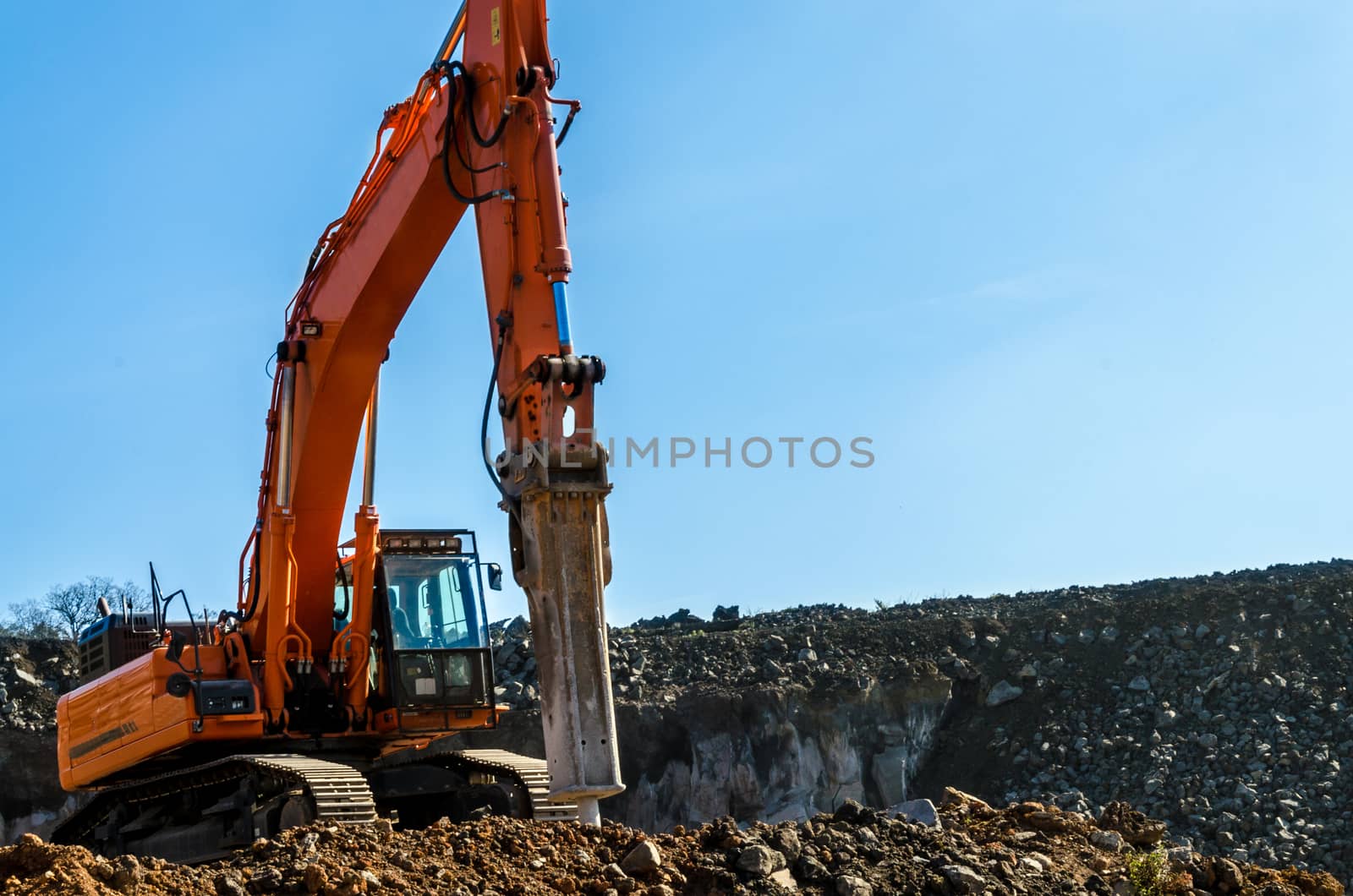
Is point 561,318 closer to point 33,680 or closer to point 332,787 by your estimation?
point 332,787

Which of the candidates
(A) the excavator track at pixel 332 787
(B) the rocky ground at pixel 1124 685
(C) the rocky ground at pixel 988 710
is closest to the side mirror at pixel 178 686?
(A) the excavator track at pixel 332 787

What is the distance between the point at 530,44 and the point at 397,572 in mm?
4159

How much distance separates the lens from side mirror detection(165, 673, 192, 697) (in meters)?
10.9

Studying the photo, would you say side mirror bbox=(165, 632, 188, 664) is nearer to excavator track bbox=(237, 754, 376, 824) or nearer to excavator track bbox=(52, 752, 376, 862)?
excavator track bbox=(52, 752, 376, 862)

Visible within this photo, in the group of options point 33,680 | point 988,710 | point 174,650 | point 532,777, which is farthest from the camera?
point 988,710

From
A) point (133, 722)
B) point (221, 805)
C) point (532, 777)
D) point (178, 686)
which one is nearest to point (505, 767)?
point (532, 777)

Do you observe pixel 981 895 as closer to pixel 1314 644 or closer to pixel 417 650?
pixel 417 650

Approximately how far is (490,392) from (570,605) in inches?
63.7

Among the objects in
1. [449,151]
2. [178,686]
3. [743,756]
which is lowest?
[743,756]

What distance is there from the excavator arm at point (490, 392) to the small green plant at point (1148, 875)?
307 centimetres

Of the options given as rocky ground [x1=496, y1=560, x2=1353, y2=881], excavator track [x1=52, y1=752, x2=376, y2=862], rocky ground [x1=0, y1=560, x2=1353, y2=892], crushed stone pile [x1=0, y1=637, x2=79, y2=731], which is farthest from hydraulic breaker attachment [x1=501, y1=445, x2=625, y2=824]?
crushed stone pile [x1=0, y1=637, x2=79, y2=731]

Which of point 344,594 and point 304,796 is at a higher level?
point 344,594

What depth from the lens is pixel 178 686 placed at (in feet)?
35.9

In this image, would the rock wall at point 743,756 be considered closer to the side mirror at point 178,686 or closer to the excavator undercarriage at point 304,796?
the excavator undercarriage at point 304,796
